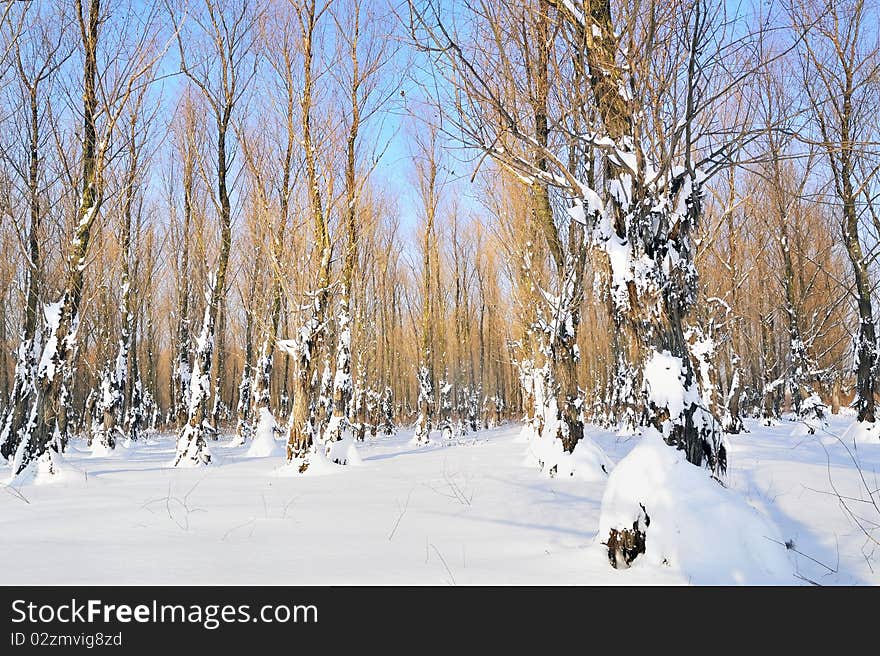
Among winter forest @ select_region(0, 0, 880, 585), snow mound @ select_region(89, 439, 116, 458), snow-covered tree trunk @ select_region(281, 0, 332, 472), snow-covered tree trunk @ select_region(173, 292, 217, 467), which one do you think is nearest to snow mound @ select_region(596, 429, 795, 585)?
winter forest @ select_region(0, 0, 880, 585)

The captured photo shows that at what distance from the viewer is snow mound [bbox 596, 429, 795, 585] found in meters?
2.84

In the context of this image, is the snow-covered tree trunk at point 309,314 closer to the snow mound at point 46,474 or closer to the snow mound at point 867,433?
the snow mound at point 46,474

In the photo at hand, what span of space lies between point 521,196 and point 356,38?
4341 millimetres

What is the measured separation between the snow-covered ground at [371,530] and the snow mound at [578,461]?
210 mm

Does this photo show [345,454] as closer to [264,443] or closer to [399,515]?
[264,443]

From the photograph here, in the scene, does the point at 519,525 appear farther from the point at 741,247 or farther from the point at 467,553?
the point at 741,247

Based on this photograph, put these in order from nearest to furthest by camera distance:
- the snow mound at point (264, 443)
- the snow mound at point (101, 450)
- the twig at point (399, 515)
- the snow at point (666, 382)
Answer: the snow at point (666, 382) < the twig at point (399, 515) < the snow mound at point (264, 443) < the snow mound at point (101, 450)

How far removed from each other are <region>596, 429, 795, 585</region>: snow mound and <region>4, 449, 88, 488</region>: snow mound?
7.05 m

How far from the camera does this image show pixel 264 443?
45.8ft

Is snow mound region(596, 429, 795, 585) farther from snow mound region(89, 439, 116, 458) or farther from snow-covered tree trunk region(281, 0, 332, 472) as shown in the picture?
snow mound region(89, 439, 116, 458)

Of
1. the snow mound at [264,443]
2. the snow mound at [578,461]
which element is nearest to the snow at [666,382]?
the snow mound at [578,461]

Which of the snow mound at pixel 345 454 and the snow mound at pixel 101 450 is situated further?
the snow mound at pixel 101 450

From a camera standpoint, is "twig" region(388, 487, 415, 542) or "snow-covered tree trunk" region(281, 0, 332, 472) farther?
"snow-covered tree trunk" region(281, 0, 332, 472)

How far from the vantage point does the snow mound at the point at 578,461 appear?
721cm
